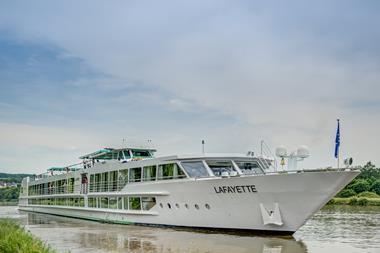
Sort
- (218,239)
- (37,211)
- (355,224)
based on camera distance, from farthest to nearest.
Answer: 1. (37,211)
2. (355,224)
3. (218,239)

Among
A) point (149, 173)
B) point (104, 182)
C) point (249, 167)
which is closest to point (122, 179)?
point (104, 182)

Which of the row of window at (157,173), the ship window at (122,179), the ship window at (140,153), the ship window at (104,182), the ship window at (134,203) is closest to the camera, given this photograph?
the row of window at (157,173)

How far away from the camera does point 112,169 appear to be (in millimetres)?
29016

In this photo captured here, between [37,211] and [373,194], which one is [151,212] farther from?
[373,194]

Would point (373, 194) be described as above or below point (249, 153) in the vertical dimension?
below

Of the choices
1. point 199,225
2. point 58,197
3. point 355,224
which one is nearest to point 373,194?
point 355,224

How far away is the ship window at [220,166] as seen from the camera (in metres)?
22.8

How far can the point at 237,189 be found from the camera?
64.8 feet

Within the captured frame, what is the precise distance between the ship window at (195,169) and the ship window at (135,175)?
4315 millimetres

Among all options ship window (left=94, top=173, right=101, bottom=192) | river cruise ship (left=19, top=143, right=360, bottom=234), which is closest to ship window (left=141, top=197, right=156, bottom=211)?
river cruise ship (left=19, top=143, right=360, bottom=234)

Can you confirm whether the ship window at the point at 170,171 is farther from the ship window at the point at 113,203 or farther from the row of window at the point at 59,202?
the row of window at the point at 59,202

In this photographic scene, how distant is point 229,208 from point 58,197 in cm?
2297

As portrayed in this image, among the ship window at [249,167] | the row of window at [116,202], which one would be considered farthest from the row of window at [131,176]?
the ship window at [249,167]

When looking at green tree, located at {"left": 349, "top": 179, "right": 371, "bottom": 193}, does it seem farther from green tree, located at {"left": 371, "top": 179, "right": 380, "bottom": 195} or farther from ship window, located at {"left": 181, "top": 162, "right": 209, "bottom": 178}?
ship window, located at {"left": 181, "top": 162, "right": 209, "bottom": 178}
